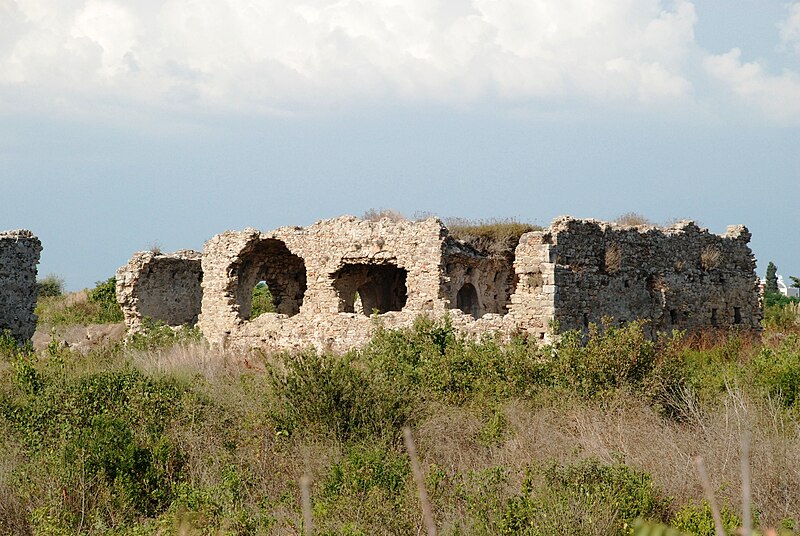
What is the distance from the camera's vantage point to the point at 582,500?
6914mm

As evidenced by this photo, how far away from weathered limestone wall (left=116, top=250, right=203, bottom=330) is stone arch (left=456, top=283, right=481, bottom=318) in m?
7.11

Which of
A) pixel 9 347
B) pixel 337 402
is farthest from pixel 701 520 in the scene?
pixel 9 347

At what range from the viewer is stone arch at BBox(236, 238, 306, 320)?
19031 mm

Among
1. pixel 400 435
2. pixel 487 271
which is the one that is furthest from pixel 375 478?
pixel 487 271

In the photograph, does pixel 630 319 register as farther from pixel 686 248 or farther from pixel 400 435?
pixel 400 435

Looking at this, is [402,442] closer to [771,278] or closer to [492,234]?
[492,234]

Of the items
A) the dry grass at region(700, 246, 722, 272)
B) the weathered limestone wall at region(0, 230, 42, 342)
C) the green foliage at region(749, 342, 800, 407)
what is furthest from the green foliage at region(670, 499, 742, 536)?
the weathered limestone wall at region(0, 230, 42, 342)

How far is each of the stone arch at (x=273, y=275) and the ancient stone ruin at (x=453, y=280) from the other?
0.09ft

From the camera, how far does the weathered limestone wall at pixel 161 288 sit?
20578mm

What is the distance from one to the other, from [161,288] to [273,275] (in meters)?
3.39

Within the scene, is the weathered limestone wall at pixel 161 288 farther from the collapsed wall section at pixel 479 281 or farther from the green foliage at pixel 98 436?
the green foliage at pixel 98 436

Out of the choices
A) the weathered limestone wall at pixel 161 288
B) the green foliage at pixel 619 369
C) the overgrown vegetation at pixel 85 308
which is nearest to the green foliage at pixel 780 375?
the green foliage at pixel 619 369

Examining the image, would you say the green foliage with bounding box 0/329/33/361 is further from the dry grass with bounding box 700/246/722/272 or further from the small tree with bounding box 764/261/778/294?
the small tree with bounding box 764/261/778/294

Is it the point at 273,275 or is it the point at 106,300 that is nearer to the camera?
the point at 273,275
